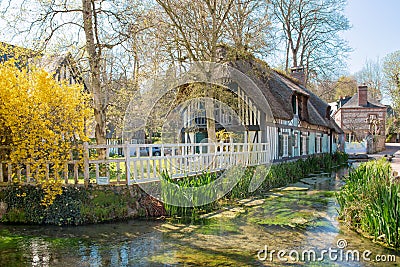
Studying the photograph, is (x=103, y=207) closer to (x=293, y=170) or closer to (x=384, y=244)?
(x=384, y=244)

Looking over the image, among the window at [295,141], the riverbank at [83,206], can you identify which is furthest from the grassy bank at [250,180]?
the window at [295,141]

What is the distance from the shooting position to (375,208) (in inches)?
256

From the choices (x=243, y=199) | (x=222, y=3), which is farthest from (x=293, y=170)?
(x=222, y=3)

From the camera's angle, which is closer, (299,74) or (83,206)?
(83,206)

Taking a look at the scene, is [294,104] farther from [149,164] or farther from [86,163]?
[86,163]

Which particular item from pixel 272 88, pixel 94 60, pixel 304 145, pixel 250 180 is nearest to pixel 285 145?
pixel 272 88

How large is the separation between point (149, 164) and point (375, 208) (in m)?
4.86

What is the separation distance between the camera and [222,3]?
12.5 m

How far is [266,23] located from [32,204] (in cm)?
908

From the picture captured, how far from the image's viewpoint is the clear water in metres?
5.88

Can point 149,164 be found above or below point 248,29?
below

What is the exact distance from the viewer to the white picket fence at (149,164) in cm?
869

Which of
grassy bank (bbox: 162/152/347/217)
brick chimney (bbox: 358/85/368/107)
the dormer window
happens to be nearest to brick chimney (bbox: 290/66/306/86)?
grassy bank (bbox: 162/152/347/217)

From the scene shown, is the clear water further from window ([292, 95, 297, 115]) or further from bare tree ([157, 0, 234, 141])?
window ([292, 95, 297, 115])
